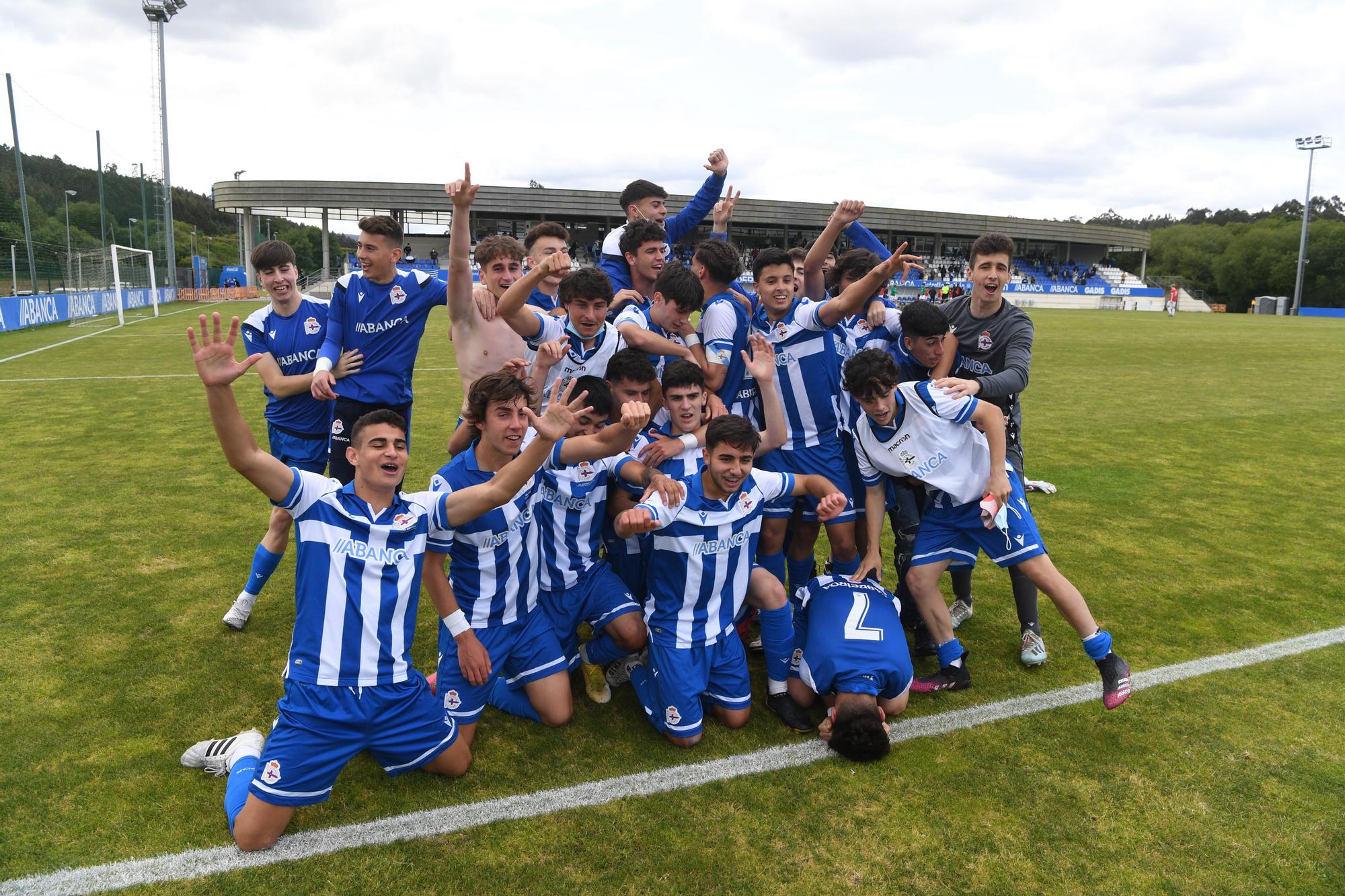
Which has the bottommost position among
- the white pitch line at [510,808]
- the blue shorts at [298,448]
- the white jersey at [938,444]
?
the white pitch line at [510,808]

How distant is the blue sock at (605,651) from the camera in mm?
4078

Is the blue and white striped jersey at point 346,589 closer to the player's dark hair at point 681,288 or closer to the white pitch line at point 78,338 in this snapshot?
the player's dark hair at point 681,288

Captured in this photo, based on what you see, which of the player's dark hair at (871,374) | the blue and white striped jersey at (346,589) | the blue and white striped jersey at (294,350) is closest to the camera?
the blue and white striped jersey at (346,589)

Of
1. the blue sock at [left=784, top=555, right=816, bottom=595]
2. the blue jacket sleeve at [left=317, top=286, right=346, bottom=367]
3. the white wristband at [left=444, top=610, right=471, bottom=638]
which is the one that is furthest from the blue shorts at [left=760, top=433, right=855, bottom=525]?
the blue jacket sleeve at [left=317, top=286, right=346, bottom=367]

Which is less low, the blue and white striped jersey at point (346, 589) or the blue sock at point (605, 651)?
the blue and white striped jersey at point (346, 589)

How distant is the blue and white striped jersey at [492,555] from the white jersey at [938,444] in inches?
69.9

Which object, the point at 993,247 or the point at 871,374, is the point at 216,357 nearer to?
the point at 871,374

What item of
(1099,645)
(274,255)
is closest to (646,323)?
(274,255)

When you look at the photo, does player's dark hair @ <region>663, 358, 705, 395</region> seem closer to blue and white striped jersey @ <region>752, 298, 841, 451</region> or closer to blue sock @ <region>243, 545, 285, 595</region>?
blue and white striped jersey @ <region>752, 298, 841, 451</region>

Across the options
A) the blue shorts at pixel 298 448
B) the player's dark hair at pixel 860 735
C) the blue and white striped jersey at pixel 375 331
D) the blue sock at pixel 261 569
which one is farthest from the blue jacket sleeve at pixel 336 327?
the player's dark hair at pixel 860 735

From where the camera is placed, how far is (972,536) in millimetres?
4090

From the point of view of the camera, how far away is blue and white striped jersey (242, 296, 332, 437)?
500cm

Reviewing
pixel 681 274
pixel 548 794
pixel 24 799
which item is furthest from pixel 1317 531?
pixel 24 799

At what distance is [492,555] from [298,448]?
6.80ft
